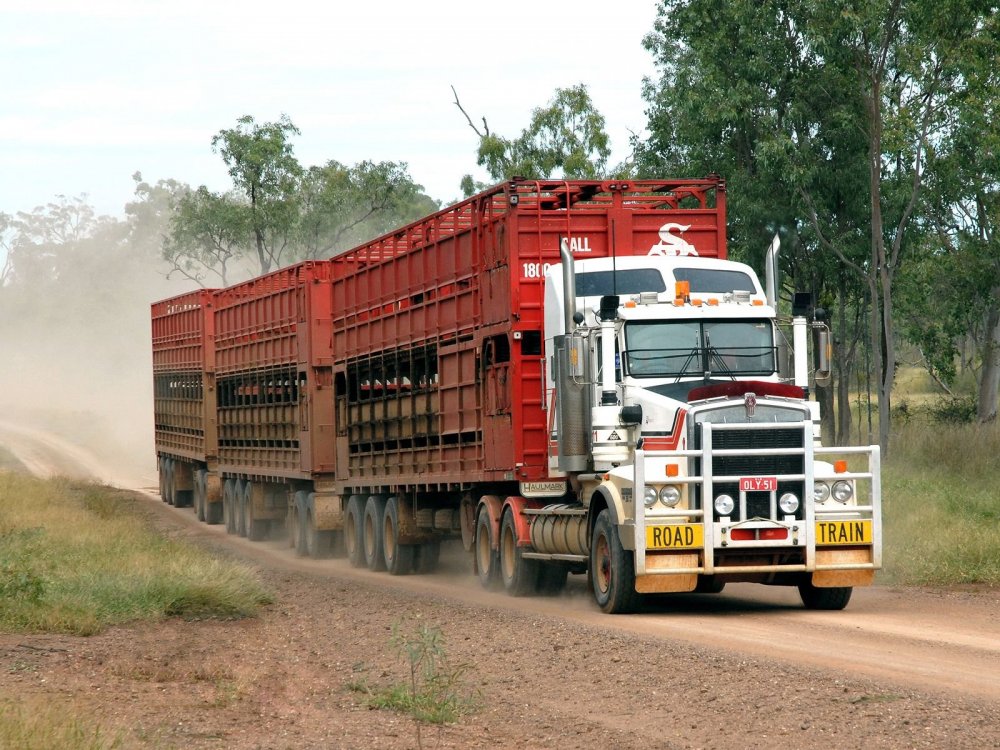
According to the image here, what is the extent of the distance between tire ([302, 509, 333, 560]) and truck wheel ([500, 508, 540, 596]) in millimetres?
7956

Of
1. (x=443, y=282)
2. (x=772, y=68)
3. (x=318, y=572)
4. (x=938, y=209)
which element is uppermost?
(x=772, y=68)

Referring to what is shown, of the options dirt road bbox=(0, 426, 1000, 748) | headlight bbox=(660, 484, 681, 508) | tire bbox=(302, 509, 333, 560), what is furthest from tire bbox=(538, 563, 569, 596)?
tire bbox=(302, 509, 333, 560)

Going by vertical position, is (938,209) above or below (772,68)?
below

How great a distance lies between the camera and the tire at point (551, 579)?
16.6 meters

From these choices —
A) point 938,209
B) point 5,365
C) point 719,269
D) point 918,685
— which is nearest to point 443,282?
point 719,269

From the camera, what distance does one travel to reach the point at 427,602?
16.1 metres

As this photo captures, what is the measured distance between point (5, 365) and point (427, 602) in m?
107

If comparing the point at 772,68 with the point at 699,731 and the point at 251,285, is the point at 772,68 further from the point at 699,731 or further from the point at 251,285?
the point at 699,731

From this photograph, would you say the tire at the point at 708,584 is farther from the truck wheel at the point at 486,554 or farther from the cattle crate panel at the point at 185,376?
the cattle crate panel at the point at 185,376

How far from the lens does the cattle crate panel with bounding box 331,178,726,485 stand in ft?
53.1

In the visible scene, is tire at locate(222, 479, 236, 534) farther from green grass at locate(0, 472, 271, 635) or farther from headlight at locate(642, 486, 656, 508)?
headlight at locate(642, 486, 656, 508)

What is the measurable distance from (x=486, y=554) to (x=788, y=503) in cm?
542

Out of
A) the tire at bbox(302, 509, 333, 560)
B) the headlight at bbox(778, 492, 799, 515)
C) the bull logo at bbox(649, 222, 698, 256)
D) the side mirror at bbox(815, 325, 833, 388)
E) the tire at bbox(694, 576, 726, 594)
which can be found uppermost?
the bull logo at bbox(649, 222, 698, 256)

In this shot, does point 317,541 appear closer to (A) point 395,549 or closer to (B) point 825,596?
(A) point 395,549
